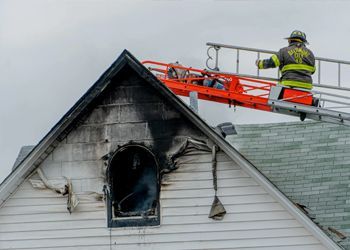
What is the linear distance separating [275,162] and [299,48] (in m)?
3.23

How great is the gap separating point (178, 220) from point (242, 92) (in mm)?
3352

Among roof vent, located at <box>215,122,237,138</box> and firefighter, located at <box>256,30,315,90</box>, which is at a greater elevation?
firefighter, located at <box>256,30,315,90</box>

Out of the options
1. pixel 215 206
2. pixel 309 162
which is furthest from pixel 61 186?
pixel 309 162

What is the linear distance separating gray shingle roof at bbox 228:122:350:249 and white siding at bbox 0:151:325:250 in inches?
57.4

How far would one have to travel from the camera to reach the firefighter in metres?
25.1

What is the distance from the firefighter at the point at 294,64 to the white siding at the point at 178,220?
7.52 ft

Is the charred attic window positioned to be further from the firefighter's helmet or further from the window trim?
the firefighter's helmet

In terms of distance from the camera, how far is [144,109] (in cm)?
2441

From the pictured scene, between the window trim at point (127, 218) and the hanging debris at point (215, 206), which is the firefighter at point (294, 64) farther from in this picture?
the window trim at point (127, 218)

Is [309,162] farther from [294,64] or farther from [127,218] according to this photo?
[127,218]

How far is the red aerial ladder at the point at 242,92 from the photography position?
81.2 feet

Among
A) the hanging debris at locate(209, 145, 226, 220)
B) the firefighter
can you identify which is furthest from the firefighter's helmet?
the hanging debris at locate(209, 145, 226, 220)

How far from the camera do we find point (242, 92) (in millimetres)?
25859

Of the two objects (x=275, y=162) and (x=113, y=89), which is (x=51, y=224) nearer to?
(x=113, y=89)
